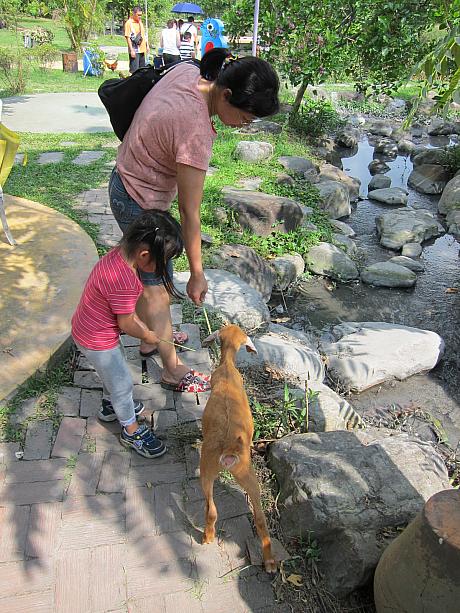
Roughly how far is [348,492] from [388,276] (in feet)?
15.0

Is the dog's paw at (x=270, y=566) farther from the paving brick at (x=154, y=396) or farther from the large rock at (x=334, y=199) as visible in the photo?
the large rock at (x=334, y=199)

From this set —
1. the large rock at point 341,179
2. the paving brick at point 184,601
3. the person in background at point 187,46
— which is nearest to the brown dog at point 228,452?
the paving brick at point 184,601

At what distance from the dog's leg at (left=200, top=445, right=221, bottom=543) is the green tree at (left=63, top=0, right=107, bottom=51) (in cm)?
1837

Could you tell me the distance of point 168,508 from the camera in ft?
8.30

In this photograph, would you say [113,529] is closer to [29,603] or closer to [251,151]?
[29,603]

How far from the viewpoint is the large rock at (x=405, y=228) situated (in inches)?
308

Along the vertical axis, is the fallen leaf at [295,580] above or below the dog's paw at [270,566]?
below

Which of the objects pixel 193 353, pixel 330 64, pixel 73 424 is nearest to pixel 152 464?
pixel 73 424

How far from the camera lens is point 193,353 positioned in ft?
12.0

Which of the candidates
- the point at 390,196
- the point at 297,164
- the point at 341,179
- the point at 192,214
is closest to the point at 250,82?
the point at 192,214

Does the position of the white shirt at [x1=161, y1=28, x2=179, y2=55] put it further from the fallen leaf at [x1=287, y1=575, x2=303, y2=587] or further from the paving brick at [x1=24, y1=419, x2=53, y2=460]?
the fallen leaf at [x1=287, y1=575, x2=303, y2=587]

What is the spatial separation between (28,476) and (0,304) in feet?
5.28

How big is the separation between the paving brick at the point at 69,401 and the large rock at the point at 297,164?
21.9ft

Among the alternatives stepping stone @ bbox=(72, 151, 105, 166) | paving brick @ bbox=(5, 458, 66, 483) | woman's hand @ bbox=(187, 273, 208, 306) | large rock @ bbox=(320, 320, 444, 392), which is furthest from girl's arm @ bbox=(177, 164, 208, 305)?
stepping stone @ bbox=(72, 151, 105, 166)
